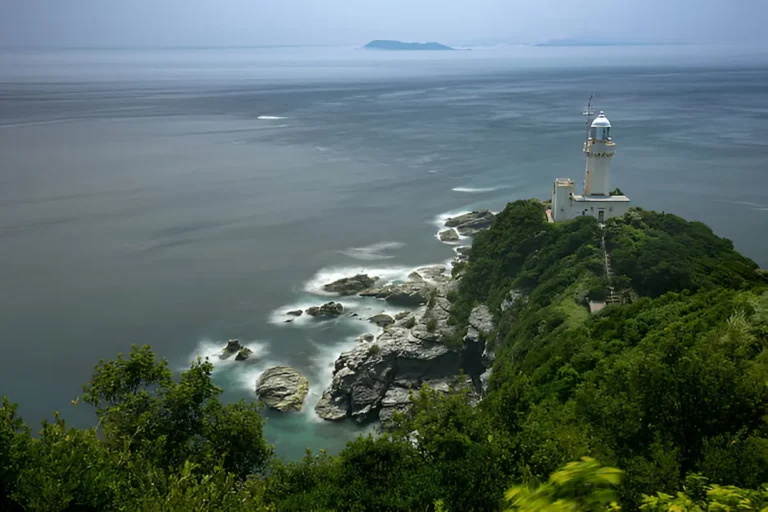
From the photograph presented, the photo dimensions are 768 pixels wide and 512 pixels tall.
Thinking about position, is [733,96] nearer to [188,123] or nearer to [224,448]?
[188,123]

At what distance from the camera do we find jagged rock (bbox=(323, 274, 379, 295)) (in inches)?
1578

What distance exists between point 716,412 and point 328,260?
37.3 m

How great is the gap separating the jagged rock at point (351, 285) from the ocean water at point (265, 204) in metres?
1.47

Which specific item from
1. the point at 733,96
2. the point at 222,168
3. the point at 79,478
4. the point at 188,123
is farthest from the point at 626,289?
the point at 733,96

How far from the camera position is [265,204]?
60125 mm

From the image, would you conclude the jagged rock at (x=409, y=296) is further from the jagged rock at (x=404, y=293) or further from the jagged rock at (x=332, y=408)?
the jagged rock at (x=332, y=408)

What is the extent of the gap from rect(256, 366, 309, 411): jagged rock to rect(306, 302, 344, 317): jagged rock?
636 cm

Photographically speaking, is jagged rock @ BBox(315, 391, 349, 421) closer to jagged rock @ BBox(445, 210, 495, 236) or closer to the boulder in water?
the boulder in water

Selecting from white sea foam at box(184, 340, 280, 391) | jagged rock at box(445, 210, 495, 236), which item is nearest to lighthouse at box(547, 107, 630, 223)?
jagged rock at box(445, 210, 495, 236)

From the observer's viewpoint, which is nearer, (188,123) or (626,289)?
(626,289)

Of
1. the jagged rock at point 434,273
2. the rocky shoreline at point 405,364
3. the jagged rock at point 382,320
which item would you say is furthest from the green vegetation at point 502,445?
the jagged rock at point 434,273

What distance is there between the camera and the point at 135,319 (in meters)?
37.2

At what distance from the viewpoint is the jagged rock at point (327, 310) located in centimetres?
3691

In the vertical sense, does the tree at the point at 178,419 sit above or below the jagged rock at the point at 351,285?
above
